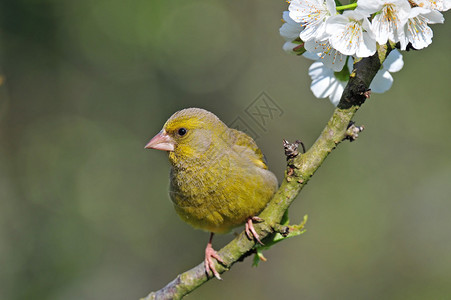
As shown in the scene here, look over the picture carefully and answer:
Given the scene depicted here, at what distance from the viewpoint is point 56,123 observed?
32.1ft

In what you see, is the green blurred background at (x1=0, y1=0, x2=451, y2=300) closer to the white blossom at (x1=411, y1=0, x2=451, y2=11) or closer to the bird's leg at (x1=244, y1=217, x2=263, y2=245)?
the bird's leg at (x1=244, y1=217, x2=263, y2=245)

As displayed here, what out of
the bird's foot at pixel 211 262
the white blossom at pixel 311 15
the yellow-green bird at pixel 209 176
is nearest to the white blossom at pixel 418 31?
the white blossom at pixel 311 15

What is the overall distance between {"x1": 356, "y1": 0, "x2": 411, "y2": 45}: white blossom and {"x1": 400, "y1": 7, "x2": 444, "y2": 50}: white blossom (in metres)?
0.08

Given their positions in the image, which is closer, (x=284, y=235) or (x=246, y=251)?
(x=284, y=235)

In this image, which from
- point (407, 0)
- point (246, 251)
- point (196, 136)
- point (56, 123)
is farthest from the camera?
point (56, 123)

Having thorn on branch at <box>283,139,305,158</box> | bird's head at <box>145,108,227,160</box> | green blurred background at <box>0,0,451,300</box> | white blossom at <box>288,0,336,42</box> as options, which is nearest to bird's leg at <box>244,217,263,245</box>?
thorn on branch at <box>283,139,305,158</box>

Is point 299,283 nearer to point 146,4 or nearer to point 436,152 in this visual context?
point 436,152

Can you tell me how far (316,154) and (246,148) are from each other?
158cm

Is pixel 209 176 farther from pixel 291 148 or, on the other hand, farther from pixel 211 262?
Answer: pixel 291 148

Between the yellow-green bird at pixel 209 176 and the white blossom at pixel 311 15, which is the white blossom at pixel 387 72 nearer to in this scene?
the white blossom at pixel 311 15

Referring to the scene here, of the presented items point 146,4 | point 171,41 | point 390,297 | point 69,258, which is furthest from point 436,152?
point 69,258

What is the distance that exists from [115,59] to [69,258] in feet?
11.8

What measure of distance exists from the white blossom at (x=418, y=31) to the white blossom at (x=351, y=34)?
0.57 ft

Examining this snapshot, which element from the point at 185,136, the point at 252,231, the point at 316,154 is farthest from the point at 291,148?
the point at 185,136
